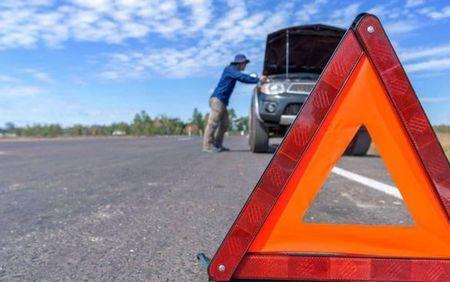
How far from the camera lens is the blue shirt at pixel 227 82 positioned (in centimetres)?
922

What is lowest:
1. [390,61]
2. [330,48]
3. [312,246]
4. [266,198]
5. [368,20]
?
[312,246]

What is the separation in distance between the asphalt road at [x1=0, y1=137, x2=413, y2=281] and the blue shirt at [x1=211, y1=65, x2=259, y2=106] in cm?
385

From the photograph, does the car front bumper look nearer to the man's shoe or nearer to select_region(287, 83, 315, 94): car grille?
select_region(287, 83, 315, 94): car grille

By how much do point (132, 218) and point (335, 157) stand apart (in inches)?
73.6

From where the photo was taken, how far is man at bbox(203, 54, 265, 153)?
9406mm

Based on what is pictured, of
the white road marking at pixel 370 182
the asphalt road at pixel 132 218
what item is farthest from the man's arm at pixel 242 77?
the asphalt road at pixel 132 218

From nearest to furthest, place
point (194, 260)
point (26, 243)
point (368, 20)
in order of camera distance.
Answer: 1. point (368, 20)
2. point (194, 260)
3. point (26, 243)

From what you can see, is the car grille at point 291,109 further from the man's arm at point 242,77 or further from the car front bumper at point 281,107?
the man's arm at point 242,77

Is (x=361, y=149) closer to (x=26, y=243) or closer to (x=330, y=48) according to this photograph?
(x=330, y=48)

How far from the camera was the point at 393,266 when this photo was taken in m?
1.68

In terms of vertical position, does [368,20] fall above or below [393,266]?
above

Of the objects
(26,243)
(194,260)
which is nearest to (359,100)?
(194,260)

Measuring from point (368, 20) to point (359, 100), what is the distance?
11.5 inches

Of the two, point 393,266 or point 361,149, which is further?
point 361,149
